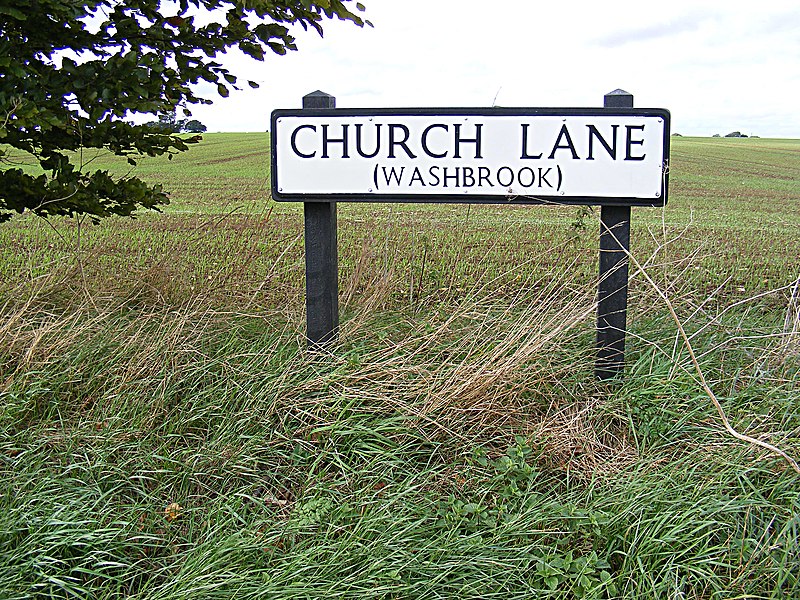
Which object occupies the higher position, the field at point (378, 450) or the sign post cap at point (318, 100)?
the sign post cap at point (318, 100)

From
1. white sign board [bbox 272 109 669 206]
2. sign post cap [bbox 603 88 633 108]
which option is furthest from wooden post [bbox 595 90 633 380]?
white sign board [bbox 272 109 669 206]

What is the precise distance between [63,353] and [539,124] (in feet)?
9.71

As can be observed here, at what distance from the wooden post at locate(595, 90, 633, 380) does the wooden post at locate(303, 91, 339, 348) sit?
1562 mm

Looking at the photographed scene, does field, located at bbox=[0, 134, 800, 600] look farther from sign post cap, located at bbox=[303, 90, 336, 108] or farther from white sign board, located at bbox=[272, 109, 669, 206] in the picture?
sign post cap, located at bbox=[303, 90, 336, 108]

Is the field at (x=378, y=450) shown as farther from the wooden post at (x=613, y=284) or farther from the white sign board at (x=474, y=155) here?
the white sign board at (x=474, y=155)

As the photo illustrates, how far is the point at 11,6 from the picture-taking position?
3.94m

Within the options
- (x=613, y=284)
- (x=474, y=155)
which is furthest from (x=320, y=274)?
(x=613, y=284)

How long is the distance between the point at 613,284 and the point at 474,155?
1.07m

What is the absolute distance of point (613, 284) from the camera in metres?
4.23

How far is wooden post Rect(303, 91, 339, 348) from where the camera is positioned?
4465 millimetres

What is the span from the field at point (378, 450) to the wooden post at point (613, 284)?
0.39 feet

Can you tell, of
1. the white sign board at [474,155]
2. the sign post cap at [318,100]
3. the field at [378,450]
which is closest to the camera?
the field at [378,450]

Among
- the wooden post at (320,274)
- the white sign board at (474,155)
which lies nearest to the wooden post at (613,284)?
the white sign board at (474,155)

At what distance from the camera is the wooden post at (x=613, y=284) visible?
415cm
